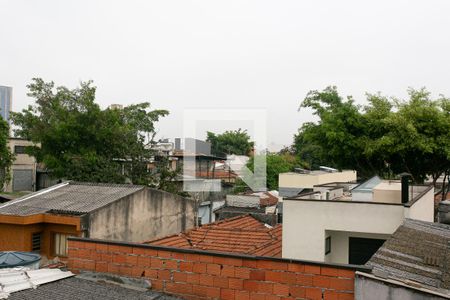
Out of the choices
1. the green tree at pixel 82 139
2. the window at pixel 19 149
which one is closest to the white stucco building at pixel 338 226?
the green tree at pixel 82 139

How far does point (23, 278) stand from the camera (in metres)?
5.31

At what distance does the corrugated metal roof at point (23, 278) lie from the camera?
494 cm

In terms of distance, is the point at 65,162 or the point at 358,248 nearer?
the point at 358,248

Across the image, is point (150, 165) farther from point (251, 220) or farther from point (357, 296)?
point (357, 296)

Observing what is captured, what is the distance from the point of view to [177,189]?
21391 millimetres

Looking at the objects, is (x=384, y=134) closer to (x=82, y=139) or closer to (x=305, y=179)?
(x=305, y=179)

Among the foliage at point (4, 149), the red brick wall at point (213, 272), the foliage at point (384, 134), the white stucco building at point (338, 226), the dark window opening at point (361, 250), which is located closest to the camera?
the red brick wall at point (213, 272)

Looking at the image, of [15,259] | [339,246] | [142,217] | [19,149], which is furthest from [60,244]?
[19,149]

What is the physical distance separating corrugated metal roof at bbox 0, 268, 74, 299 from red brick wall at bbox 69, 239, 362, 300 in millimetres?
411

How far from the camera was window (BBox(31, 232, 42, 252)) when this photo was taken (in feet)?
38.5

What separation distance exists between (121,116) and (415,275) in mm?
23781

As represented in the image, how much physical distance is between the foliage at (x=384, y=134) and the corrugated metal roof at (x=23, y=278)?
46.9ft

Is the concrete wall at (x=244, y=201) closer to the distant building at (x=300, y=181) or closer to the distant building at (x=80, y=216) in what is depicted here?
the distant building at (x=300, y=181)

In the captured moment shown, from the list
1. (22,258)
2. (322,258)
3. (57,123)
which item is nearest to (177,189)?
(57,123)
